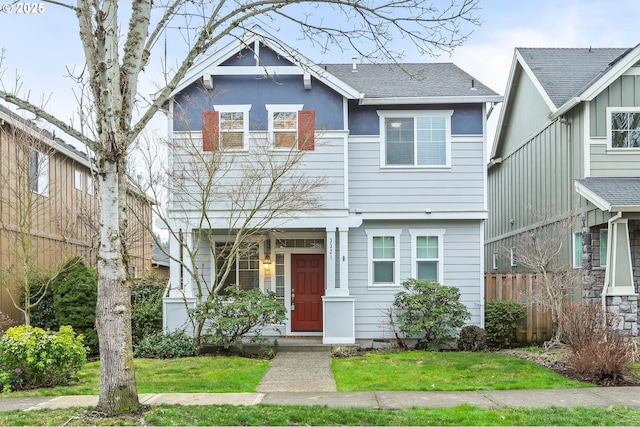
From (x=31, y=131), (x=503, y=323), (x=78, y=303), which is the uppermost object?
(x=31, y=131)

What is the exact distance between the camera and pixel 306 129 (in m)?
13.9

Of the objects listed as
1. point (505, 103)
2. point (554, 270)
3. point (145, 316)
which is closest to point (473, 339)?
point (554, 270)

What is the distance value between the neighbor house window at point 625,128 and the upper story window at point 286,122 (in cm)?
709

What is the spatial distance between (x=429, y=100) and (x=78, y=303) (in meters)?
9.43

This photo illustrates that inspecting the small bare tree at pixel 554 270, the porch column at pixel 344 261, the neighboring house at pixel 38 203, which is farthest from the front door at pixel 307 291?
the small bare tree at pixel 554 270

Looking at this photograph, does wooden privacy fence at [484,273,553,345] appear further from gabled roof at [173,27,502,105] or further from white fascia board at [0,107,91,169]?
white fascia board at [0,107,91,169]

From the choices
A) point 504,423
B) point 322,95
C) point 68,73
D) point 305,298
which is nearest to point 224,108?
point 322,95

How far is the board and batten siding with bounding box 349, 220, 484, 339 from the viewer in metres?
14.9

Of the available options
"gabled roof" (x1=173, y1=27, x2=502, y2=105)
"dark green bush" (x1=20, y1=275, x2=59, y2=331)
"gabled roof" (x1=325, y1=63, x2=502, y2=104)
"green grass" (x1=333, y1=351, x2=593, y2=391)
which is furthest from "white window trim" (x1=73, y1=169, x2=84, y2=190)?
"green grass" (x1=333, y1=351, x2=593, y2=391)

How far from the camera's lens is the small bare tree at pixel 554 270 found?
43.7ft

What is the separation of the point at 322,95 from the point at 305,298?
507 centimetres

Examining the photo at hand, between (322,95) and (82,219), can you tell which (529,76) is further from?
(82,219)

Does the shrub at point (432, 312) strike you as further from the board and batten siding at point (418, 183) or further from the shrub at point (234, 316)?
the shrub at point (234, 316)

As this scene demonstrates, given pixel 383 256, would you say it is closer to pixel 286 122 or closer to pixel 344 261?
pixel 344 261
